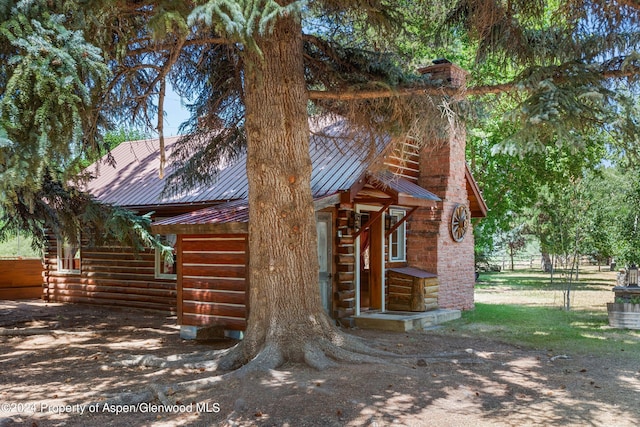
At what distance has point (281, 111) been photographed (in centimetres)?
798

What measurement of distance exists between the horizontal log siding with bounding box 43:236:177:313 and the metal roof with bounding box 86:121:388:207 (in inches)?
63.2

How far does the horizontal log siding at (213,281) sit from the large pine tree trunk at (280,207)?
2822mm

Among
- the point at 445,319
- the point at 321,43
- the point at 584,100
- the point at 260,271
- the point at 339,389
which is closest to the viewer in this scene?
the point at 339,389

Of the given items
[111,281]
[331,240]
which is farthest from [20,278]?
[331,240]

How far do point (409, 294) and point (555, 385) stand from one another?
6466 mm

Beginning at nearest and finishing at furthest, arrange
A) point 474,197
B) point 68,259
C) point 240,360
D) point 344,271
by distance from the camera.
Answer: point 240,360
point 344,271
point 474,197
point 68,259

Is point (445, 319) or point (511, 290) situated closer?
point (445, 319)

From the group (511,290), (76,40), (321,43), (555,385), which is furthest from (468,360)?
(511,290)

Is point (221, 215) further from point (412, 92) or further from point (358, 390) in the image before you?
point (358, 390)

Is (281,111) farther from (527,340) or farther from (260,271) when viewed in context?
(527,340)

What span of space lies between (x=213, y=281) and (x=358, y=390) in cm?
536

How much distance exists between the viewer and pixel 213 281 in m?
11.2

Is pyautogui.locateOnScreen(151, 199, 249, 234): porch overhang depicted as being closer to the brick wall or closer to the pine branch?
the pine branch

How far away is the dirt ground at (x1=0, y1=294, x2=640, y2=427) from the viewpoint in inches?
231
